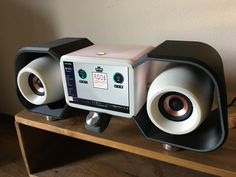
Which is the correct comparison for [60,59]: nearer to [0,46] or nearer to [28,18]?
[28,18]

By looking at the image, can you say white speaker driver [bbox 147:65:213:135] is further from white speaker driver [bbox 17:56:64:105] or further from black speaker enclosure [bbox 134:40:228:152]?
white speaker driver [bbox 17:56:64:105]

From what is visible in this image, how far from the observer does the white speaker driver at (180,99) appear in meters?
0.51

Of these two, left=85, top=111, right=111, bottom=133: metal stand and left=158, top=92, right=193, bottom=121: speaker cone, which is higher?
left=158, top=92, right=193, bottom=121: speaker cone

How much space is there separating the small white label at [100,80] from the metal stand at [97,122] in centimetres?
9

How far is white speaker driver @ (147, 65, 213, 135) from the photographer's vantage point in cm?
51

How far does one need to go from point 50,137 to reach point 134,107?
0.47 metres

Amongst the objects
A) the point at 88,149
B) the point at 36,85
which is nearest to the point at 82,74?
the point at 36,85

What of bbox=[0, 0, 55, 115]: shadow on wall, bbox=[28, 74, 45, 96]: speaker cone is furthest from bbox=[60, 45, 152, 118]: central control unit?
Result: bbox=[0, 0, 55, 115]: shadow on wall

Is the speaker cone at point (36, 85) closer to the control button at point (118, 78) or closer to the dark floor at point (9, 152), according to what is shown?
the control button at point (118, 78)

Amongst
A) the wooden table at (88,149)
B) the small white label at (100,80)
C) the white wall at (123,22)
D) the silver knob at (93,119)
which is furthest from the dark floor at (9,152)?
the small white label at (100,80)

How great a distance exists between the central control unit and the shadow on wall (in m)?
0.50

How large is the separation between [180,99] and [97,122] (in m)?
0.24

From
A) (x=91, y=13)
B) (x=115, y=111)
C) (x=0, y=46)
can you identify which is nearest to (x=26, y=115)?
(x=115, y=111)

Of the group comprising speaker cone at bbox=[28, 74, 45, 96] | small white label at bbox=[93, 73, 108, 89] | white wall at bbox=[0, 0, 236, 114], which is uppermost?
white wall at bbox=[0, 0, 236, 114]
